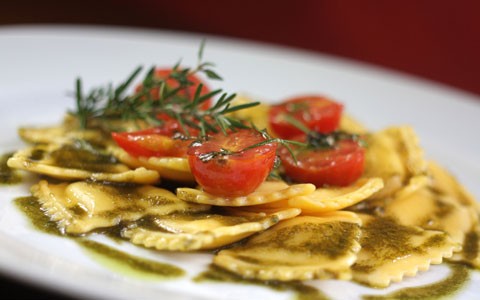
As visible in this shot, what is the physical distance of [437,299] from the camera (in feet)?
9.70

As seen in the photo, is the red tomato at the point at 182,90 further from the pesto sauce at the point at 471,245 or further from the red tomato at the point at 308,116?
the pesto sauce at the point at 471,245

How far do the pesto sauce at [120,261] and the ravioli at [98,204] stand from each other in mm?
55

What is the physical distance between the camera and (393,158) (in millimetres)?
4016

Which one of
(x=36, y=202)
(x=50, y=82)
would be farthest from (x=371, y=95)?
(x=36, y=202)

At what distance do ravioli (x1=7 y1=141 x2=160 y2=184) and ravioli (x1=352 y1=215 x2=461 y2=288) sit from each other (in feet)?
3.82

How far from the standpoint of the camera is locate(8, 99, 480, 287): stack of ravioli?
290 cm

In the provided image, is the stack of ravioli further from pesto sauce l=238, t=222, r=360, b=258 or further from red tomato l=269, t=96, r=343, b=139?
red tomato l=269, t=96, r=343, b=139

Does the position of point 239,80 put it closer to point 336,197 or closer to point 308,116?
point 308,116

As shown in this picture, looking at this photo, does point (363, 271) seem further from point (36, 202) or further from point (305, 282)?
point (36, 202)

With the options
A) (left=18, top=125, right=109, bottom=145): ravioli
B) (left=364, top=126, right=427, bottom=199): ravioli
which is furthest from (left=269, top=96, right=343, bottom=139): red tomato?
(left=18, top=125, right=109, bottom=145): ravioli

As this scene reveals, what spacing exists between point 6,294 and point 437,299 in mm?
1970

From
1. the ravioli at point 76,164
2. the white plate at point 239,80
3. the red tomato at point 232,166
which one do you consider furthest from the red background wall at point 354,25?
the red tomato at point 232,166

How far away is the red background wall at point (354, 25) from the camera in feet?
29.3

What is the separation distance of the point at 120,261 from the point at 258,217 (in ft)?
2.39
